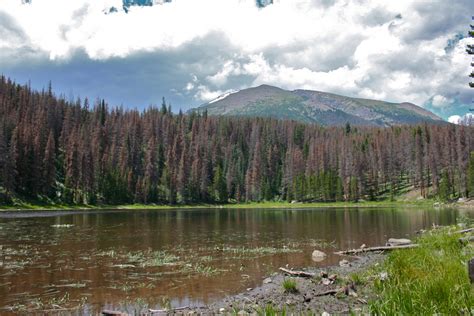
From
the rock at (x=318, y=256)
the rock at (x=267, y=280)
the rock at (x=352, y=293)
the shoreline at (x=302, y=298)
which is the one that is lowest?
the rock at (x=318, y=256)

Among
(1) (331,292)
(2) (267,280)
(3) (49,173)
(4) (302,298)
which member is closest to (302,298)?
(4) (302,298)

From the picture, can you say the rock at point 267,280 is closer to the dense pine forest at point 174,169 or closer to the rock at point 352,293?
the rock at point 352,293

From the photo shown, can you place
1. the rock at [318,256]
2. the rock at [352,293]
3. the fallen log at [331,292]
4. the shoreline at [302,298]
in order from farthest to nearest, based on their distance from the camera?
the rock at [318,256] < the fallen log at [331,292] < the rock at [352,293] < the shoreline at [302,298]

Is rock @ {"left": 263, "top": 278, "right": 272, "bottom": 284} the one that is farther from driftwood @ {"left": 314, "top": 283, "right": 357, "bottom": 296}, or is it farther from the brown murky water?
driftwood @ {"left": 314, "top": 283, "right": 357, "bottom": 296}

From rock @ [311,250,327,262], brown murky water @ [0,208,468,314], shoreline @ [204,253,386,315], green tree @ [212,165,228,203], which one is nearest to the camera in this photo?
shoreline @ [204,253,386,315]

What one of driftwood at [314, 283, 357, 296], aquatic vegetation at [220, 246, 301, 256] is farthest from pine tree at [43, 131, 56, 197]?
driftwood at [314, 283, 357, 296]

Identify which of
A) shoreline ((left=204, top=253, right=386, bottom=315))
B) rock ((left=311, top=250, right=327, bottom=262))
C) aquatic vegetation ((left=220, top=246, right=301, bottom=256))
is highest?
shoreline ((left=204, top=253, right=386, bottom=315))

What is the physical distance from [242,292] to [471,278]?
11.8 meters

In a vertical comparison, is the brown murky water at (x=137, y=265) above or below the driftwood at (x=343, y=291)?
below

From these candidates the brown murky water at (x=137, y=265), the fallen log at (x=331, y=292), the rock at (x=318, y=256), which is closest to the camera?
the fallen log at (x=331, y=292)

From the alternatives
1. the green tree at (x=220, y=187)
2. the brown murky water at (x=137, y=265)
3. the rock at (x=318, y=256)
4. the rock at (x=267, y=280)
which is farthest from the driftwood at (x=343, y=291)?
→ the green tree at (x=220, y=187)

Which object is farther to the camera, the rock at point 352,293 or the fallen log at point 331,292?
the fallen log at point 331,292

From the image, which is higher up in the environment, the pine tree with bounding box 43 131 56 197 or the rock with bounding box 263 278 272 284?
the pine tree with bounding box 43 131 56 197

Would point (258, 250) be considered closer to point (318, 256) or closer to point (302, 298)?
point (318, 256)
